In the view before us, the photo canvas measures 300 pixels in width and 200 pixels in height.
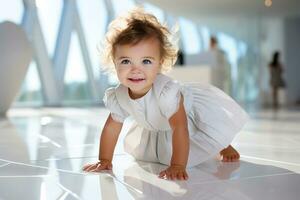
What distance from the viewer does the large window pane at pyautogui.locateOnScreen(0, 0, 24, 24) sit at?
32.8ft

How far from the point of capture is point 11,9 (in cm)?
1032

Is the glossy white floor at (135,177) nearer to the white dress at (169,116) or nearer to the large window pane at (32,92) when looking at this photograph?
the white dress at (169,116)

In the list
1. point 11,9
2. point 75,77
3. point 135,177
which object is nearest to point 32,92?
point 75,77

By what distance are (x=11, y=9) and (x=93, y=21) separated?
3617 millimetres

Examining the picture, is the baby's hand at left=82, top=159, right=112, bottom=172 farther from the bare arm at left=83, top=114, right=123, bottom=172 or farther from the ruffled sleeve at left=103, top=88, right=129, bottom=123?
the ruffled sleeve at left=103, top=88, right=129, bottom=123

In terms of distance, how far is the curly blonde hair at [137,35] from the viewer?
184 centimetres

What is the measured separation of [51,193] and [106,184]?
0.74 ft

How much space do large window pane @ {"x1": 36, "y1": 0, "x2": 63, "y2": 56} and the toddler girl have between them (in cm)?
960

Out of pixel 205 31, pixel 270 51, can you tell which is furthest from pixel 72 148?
pixel 205 31

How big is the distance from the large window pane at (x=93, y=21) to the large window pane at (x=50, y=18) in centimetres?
84

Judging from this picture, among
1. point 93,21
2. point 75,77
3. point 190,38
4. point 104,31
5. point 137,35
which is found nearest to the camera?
point 137,35

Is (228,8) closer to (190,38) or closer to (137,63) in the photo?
(190,38)

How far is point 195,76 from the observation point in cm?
1042

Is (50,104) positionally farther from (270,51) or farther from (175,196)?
(175,196)
